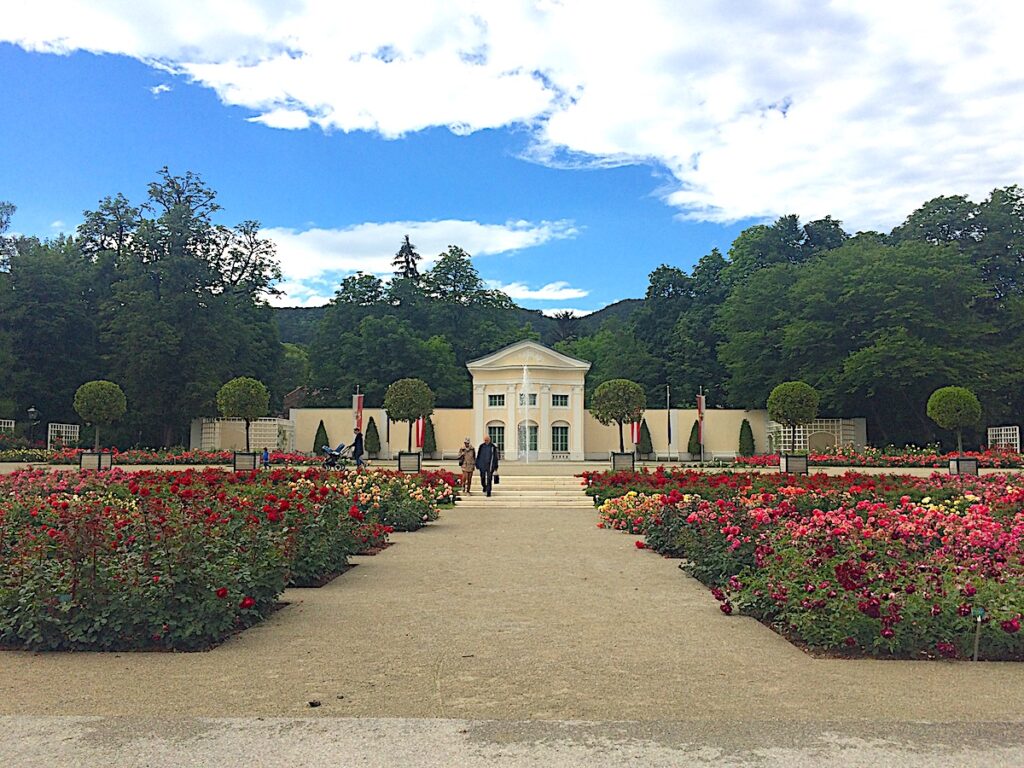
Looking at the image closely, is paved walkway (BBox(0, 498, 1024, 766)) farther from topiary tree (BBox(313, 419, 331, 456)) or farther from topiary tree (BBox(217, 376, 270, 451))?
topiary tree (BBox(313, 419, 331, 456))

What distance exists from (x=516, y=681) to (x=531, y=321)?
8291cm

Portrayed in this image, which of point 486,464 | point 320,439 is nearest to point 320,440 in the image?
point 320,439

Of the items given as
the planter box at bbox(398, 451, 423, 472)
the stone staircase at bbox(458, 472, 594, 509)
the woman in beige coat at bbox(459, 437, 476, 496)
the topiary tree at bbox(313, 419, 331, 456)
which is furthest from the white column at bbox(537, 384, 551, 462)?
the woman in beige coat at bbox(459, 437, 476, 496)

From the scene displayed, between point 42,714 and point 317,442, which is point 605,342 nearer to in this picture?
point 317,442

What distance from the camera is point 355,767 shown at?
3594 millimetres

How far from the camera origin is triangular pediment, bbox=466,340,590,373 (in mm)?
39000

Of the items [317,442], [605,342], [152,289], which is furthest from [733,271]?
[152,289]

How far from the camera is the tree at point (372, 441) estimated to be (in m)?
38.5

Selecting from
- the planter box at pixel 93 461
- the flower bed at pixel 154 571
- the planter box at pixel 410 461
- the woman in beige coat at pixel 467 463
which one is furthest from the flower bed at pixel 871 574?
the planter box at pixel 93 461

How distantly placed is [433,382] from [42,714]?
4398 cm

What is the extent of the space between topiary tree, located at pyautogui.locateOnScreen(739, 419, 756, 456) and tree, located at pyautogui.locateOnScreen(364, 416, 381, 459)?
15.5m

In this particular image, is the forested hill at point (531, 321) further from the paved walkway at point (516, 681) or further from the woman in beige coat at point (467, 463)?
the paved walkway at point (516, 681)

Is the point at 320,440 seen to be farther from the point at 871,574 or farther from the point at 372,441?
the point at 871,574

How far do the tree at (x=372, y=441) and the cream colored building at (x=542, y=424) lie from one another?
1.81 ft
